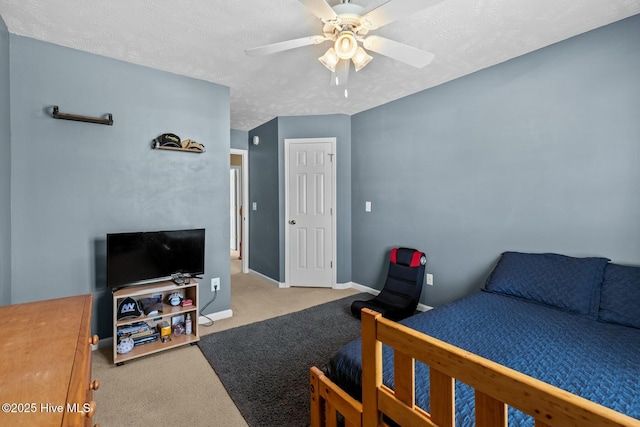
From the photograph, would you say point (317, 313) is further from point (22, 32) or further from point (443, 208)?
point (22, 32)

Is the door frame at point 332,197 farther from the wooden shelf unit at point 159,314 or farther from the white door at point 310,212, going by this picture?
the wooden shelf unit at point 159,314

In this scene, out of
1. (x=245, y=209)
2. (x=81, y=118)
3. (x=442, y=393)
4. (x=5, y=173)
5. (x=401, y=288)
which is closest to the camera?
(x=442, y=393)

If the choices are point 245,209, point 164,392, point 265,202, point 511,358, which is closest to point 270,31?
point 511,358

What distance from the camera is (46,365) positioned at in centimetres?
92

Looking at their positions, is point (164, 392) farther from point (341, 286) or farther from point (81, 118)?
point (341, 286)

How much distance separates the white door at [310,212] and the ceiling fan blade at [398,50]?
7.35 feet

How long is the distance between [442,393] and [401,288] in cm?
228

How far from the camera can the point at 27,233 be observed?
215cm

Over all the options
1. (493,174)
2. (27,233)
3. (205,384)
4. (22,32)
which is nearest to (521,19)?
(493,174)

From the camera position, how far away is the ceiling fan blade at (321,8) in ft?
4.59

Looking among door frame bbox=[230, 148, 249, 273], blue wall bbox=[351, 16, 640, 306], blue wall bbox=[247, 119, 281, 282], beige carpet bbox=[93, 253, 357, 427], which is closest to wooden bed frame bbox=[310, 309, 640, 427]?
beige carpet bbox=[93, 253, 357, 427]

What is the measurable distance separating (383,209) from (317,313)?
4.89 feet

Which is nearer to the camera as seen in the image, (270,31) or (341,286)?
(270,31)

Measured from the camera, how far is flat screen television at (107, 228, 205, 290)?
2.25m
